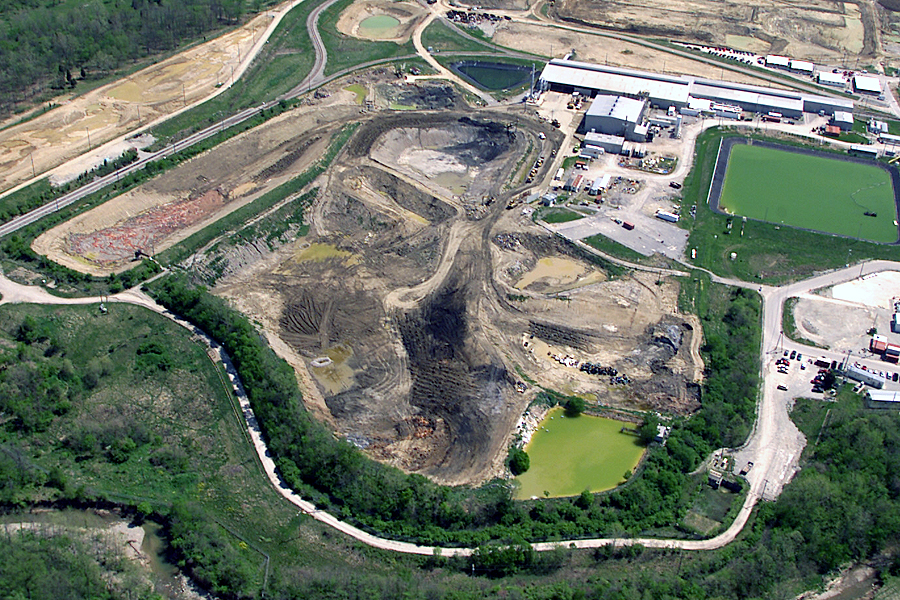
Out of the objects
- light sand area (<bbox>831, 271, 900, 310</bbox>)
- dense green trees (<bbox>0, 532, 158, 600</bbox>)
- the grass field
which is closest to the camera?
dense green trees (<bbox>0, 532, 158, 600</bbox>)

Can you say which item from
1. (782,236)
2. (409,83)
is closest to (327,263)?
(409,83)

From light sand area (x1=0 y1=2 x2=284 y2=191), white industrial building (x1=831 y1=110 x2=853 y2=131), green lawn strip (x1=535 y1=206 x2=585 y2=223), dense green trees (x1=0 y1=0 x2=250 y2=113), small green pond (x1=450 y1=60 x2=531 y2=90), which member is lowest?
green lawn strip (x1=535 y1=206 x2=585 y2=223)

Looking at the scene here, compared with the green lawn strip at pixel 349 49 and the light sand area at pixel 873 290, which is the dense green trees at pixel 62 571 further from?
the green lawn strip at pixel 349 49

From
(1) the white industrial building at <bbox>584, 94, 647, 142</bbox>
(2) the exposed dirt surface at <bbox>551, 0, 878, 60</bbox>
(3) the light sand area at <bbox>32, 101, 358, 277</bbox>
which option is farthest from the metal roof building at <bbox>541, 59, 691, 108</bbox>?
(3) the light sand area at <bbox>32, 101, 358, 277</bbox>

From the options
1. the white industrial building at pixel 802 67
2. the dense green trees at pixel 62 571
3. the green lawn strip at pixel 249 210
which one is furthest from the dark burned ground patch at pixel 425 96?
the dense green trees at pixel 62 571

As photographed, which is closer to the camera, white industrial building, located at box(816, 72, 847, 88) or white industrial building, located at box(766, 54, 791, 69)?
white industrial building, located at box(816, 72, 847, 88)

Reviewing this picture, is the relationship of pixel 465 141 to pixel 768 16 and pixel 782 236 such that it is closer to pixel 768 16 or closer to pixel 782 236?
pixel 782 236

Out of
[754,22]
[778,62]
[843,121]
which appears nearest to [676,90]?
[843,121]

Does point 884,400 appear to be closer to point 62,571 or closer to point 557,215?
point 557,215

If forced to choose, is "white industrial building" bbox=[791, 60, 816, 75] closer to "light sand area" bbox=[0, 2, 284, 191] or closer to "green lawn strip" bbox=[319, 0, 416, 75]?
"green lawn strip" bbox=[319, 0, 416, 75]
